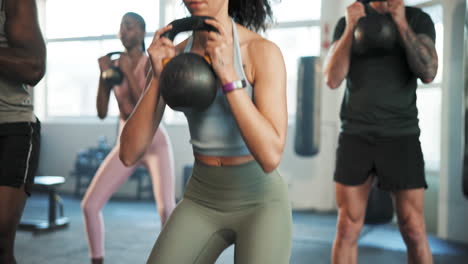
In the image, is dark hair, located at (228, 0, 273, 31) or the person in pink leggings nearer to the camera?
dark hair, located at (228, 0, 273, 31)

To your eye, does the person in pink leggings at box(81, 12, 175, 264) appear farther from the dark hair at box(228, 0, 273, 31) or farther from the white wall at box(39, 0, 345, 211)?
the white wall at box(39, 0, 345, 211)

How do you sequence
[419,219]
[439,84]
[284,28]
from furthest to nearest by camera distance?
1. [284,28]
2. [439,84]
3. [419,219]

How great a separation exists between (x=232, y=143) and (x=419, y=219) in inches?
40.8

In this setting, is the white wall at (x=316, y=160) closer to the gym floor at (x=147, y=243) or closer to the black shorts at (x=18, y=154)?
the gym floor at (x=147, y=243)

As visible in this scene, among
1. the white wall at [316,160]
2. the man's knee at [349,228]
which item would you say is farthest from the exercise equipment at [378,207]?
the man's knee at [349,228]

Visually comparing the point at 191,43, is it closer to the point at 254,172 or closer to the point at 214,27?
the point at 214,27

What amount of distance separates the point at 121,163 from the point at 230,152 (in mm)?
1476

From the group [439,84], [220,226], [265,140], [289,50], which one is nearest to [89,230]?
[220,226]

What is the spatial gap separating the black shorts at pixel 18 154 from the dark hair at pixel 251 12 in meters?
0.76

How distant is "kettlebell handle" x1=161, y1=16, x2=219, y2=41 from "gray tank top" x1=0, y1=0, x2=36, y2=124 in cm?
59

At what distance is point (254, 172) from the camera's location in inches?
48.1

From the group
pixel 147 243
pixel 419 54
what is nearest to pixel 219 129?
pixel 419 54

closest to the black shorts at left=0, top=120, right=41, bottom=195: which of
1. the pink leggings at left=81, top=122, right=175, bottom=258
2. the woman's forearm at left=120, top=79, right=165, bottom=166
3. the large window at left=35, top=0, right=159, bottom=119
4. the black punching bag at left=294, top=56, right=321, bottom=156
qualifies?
the woman's forearm at left=120, top=79, right=165, bottom=166

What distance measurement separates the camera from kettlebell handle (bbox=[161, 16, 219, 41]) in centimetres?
108
